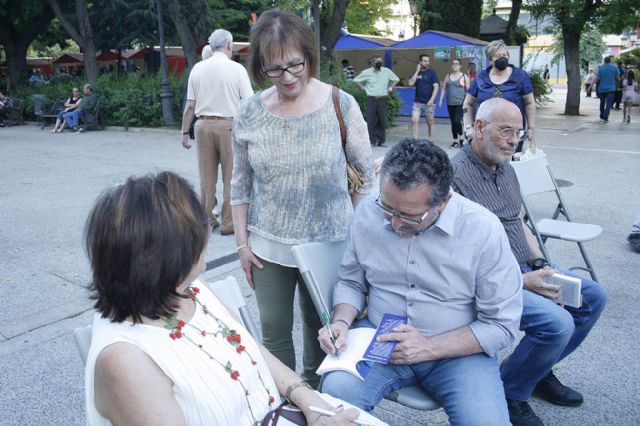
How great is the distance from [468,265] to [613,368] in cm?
175

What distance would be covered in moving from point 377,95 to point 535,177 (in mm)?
7087

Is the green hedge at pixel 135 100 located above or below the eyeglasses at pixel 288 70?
below

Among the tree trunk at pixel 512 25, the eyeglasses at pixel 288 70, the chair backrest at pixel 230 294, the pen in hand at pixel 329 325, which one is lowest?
the pen in hand at pixel 329 325

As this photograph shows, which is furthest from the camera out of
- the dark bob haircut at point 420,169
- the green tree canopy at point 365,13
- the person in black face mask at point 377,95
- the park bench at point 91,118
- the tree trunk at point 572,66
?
the green tree canopy at point 365,13

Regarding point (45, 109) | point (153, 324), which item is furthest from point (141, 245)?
point (45, 109)

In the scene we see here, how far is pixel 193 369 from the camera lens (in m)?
1.58

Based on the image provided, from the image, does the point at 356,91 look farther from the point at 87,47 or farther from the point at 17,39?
the point at 17,39

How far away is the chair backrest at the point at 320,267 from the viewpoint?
7.87ft

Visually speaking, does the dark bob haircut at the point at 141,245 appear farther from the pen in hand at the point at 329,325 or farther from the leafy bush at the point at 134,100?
the leafy bush at the point at 134,100

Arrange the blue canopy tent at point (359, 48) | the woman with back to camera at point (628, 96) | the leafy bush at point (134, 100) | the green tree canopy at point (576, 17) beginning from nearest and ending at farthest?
the woman with back to camera at point (628, 96) → the green tree canopy at point (576, 17) → the leafy bush at point (134, 100) → the blue canopy tent at point (359, 48)

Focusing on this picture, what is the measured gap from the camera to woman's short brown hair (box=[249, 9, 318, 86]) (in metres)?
2.31

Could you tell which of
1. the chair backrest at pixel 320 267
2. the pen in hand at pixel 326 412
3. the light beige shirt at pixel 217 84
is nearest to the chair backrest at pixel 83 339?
the pen in hand at pixel 326 412

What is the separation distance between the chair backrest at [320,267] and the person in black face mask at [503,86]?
14.1ft

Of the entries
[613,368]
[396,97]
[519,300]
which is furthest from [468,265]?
[396,97]
